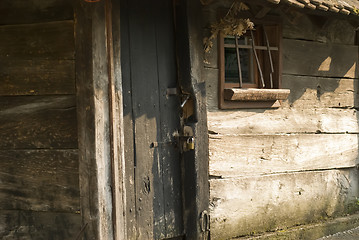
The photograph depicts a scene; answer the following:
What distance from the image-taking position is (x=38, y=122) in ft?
14.4

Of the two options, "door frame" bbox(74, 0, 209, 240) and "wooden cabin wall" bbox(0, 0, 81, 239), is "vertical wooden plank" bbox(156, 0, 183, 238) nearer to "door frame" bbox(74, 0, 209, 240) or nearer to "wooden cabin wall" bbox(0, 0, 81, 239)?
"door frame" bbox(74, 0, 209, 240)

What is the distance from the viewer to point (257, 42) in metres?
5.84

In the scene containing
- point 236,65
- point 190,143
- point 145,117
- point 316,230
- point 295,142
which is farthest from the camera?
point 316,230

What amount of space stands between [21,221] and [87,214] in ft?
1.90

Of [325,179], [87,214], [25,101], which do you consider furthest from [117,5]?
[325,179]

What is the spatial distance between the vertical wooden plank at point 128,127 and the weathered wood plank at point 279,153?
0.88m

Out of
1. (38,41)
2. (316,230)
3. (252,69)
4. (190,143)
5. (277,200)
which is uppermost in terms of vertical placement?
(38,41)

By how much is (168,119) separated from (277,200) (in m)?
1.64

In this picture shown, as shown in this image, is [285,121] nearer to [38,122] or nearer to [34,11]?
[38,122]

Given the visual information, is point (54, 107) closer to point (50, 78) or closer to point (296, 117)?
point (50, 78)

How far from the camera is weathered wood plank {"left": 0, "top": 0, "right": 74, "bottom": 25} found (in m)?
4.29

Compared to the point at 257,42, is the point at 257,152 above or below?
below

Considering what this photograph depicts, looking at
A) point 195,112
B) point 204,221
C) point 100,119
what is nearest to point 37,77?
point 100,119

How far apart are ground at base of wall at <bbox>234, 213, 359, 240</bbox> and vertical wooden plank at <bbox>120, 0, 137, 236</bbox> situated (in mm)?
1324
